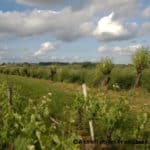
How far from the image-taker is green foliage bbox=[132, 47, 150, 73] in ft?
136

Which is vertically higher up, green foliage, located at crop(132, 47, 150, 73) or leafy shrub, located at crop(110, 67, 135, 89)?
green foliage, located at crop(132, 47, 150, 73)

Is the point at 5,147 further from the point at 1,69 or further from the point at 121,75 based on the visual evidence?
the point at 1,69

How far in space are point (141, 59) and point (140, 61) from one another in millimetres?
222

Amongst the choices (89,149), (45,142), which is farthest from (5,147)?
(89,149)

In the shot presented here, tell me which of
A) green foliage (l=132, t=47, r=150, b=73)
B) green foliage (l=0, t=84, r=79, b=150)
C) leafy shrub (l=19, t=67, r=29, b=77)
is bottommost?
leafy shrub (l=19, t=67, r=29, b=77)

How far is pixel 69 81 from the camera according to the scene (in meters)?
51.7

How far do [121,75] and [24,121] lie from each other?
34689 mm

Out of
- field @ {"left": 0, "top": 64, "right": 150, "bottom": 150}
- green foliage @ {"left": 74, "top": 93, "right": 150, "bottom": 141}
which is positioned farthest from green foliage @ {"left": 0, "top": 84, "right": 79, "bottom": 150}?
green foliage @ {"left": 74, "top": 93, "right": 150, "bottom": 141}

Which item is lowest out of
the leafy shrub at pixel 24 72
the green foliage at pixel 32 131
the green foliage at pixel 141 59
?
the leafy shrub at pixel 24 72

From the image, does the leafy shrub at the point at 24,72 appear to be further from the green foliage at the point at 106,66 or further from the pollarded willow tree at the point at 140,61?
the pollarded willow tree at the point at 140,61

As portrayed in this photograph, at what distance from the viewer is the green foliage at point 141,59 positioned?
41406 millimetres

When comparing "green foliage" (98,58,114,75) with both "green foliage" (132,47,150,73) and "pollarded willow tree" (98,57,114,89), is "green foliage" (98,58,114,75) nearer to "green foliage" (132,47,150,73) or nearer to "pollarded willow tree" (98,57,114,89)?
"pollarded willow tree" (98,57,114,89)

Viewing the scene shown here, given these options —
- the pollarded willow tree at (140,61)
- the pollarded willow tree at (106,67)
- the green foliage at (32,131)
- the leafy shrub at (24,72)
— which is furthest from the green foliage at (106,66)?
the green foliage at (32,131)

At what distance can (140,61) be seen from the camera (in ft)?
136
